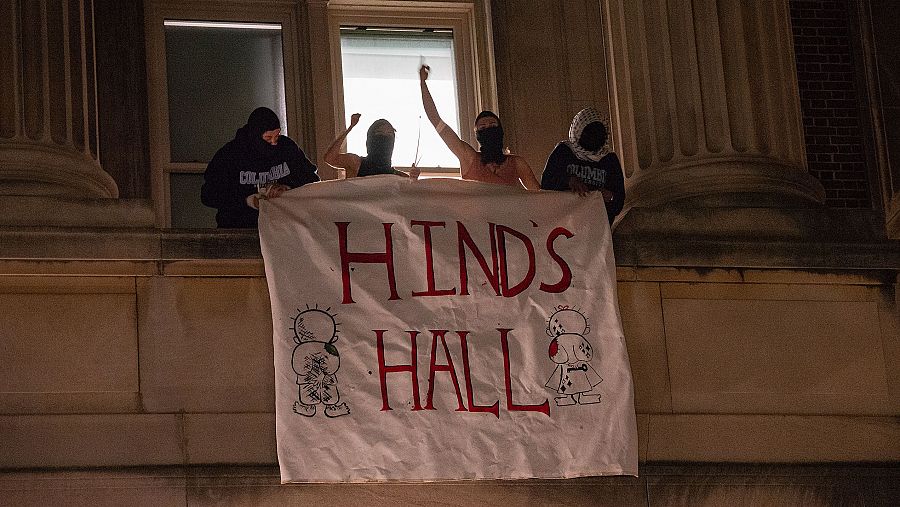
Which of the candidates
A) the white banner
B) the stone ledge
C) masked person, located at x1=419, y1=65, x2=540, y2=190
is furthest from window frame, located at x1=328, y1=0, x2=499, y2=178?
the white banner

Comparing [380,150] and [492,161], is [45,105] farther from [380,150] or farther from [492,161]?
[492,161]

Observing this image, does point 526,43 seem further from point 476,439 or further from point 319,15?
point 476,439

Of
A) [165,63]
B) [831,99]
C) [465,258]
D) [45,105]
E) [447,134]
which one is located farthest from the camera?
[831,99]

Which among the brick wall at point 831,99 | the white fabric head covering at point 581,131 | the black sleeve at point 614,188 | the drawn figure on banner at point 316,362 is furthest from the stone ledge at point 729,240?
the brick wall at point 831,99

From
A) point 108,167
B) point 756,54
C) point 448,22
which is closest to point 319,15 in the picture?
point 448,22

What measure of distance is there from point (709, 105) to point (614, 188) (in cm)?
138

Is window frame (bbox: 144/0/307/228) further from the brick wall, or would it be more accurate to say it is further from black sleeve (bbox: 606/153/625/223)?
the brick wall

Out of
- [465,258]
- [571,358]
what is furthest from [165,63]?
[571,358]

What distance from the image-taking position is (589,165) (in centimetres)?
1291

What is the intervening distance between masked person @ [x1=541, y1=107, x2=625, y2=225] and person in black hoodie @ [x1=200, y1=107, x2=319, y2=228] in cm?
166

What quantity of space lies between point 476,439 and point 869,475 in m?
2.69

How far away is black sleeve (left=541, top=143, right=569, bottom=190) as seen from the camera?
12.8 meters

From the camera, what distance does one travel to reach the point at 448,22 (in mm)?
17531

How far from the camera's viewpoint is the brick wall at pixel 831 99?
1823cm
